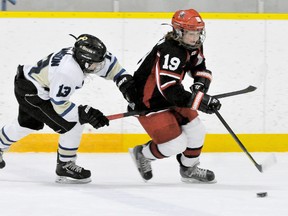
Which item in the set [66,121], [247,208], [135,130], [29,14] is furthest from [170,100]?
[29,14]

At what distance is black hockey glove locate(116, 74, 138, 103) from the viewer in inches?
151

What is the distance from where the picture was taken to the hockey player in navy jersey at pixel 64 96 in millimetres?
3578

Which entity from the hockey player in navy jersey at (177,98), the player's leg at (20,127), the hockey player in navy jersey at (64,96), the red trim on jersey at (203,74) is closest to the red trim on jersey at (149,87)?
the hockey player in navy jersey at (177,98)

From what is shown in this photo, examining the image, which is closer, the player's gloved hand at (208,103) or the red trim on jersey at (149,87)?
the player's gloved hand at (208,103)

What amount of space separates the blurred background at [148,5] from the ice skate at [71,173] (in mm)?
1717

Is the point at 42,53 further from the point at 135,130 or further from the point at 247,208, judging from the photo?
the point at 247,208

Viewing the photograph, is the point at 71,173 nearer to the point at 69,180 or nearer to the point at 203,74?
the point at 69,180

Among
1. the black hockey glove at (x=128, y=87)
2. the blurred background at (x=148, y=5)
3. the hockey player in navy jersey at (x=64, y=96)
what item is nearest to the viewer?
the hockey player in navy jersey at (x=64, y=96)

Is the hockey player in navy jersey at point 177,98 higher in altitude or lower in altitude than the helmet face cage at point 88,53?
lower

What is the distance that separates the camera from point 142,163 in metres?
3.89

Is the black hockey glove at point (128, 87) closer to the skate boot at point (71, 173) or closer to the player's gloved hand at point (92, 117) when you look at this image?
the player's gloved hand at point (92, 117)

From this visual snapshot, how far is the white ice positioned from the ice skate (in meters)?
0.05

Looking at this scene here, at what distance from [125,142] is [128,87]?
49.3 inches

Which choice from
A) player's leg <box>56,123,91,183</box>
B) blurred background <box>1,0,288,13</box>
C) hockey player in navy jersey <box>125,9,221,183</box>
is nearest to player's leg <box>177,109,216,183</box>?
hockey player in navy jersey <box>125,9,221,183</box>
